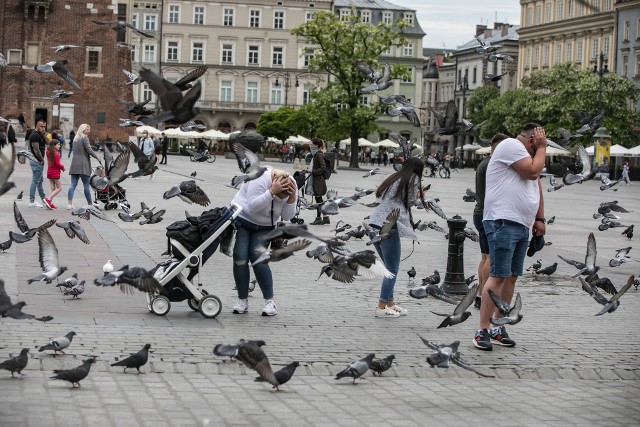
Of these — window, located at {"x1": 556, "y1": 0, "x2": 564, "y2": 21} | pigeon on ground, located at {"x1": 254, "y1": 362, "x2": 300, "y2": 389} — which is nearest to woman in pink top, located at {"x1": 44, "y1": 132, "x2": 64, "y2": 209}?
pigeon on ground, located at {"x1": 254, "y1": 362, "x2": 300, "y2": 389}

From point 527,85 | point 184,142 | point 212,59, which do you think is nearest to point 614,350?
point 527,85

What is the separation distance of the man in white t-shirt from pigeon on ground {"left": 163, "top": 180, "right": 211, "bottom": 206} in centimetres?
368

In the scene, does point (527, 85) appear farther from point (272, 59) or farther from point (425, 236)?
point (425, 236)

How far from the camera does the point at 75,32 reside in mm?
80812

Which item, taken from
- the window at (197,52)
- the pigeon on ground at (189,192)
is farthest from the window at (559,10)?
the pigeon on ground at (189,192)

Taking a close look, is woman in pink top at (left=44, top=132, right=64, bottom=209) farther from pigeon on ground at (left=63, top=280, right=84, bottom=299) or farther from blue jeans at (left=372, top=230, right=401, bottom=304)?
blue jeans at (left=372, top=230, right=401, bottom=304)

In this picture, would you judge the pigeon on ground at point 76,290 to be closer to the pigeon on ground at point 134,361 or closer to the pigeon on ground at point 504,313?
the pigeon on ground at point 134,361

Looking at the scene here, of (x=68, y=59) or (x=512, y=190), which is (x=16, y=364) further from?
(x=68, y=59)

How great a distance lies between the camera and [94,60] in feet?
268

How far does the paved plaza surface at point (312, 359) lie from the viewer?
702 cm

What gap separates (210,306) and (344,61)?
60560 mm

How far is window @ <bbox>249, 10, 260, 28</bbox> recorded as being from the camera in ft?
390

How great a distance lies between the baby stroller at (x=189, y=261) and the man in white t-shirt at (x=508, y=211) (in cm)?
236

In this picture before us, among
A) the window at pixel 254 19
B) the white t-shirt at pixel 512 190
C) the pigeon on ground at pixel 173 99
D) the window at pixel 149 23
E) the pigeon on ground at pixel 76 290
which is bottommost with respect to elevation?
the pigeon on ground at pixel 76 290
